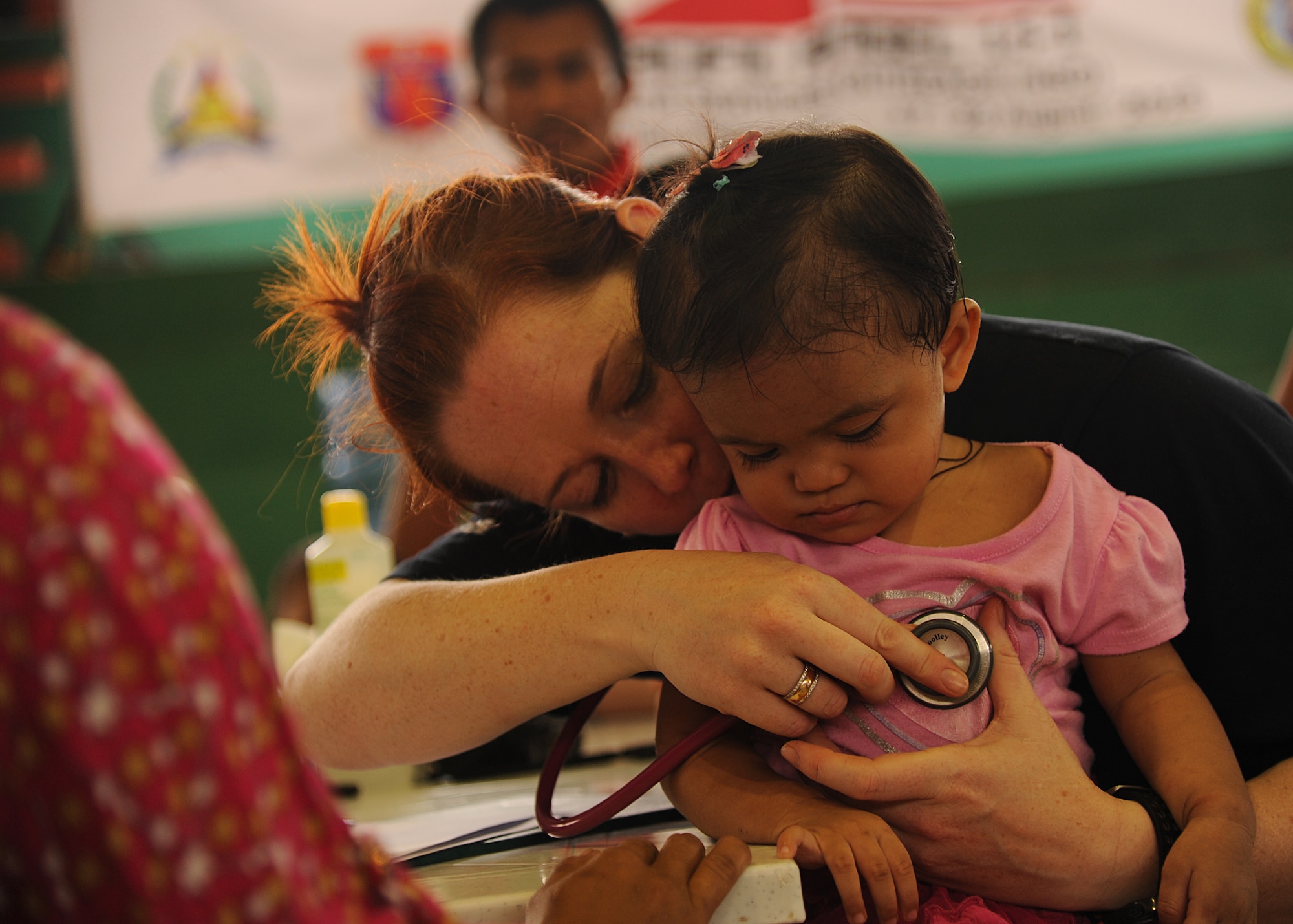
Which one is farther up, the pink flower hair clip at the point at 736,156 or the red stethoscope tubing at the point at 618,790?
the pink flower hair clip at the point at 736,156

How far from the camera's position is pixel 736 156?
102cm

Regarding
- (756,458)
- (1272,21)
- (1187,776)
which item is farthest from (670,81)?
(1187,776)

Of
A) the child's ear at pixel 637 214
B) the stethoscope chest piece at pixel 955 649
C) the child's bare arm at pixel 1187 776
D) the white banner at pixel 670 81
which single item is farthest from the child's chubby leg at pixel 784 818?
the white banner at pixel 670 81

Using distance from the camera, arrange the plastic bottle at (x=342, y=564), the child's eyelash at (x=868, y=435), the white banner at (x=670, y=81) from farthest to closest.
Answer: the white banner at (x=670, y=81)
the plastic bottle at (x=342, y=564)
the child's eyelash at (x=868, y=435)

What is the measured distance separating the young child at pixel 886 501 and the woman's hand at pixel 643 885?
85mm

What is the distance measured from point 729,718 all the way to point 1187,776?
41 cm

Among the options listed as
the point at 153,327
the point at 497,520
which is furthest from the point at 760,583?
the point at 153,327

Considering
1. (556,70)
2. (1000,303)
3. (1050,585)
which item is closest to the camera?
(1050,585)

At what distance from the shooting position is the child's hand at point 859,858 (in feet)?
2.83

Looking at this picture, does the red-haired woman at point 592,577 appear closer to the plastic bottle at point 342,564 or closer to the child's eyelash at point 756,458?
the child's eyelash at point 756,458

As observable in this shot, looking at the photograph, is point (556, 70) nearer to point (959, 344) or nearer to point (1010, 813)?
point (959, 344)

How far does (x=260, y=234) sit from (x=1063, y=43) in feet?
8.31

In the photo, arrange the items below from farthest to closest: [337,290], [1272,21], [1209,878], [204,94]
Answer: [1272,21] < [204,94] < [337,290] < [1209,878]

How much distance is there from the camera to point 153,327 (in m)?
3.40
